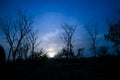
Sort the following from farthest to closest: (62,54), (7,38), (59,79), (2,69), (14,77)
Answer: (62,54), (7,38), (2,69), (14,77), (59,79)

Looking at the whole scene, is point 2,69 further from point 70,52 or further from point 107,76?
point 70,52

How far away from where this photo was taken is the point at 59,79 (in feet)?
27.7

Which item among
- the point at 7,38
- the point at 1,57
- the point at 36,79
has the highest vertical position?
the point at 7,38

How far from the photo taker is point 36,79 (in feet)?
28.8

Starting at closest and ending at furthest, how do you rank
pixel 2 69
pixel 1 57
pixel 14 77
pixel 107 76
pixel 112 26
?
pixel 107 76 → pixel 14 77 → pixel 2 69 → pixel 1 57 → pixel 112 26

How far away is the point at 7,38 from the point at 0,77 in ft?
76.8

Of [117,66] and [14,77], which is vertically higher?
[117,66]

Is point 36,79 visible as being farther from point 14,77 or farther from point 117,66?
point 117,66

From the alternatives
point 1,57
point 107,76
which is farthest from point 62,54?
point 107,76

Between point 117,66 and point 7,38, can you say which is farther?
point 7,38

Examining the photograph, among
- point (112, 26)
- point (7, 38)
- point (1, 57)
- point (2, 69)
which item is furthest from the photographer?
point (112, 26)

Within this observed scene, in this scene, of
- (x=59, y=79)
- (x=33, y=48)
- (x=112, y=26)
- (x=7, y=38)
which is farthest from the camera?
(x=33, y=48)

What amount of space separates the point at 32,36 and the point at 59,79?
34.5 meters

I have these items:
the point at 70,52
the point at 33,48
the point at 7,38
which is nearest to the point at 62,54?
the point at 70,52
